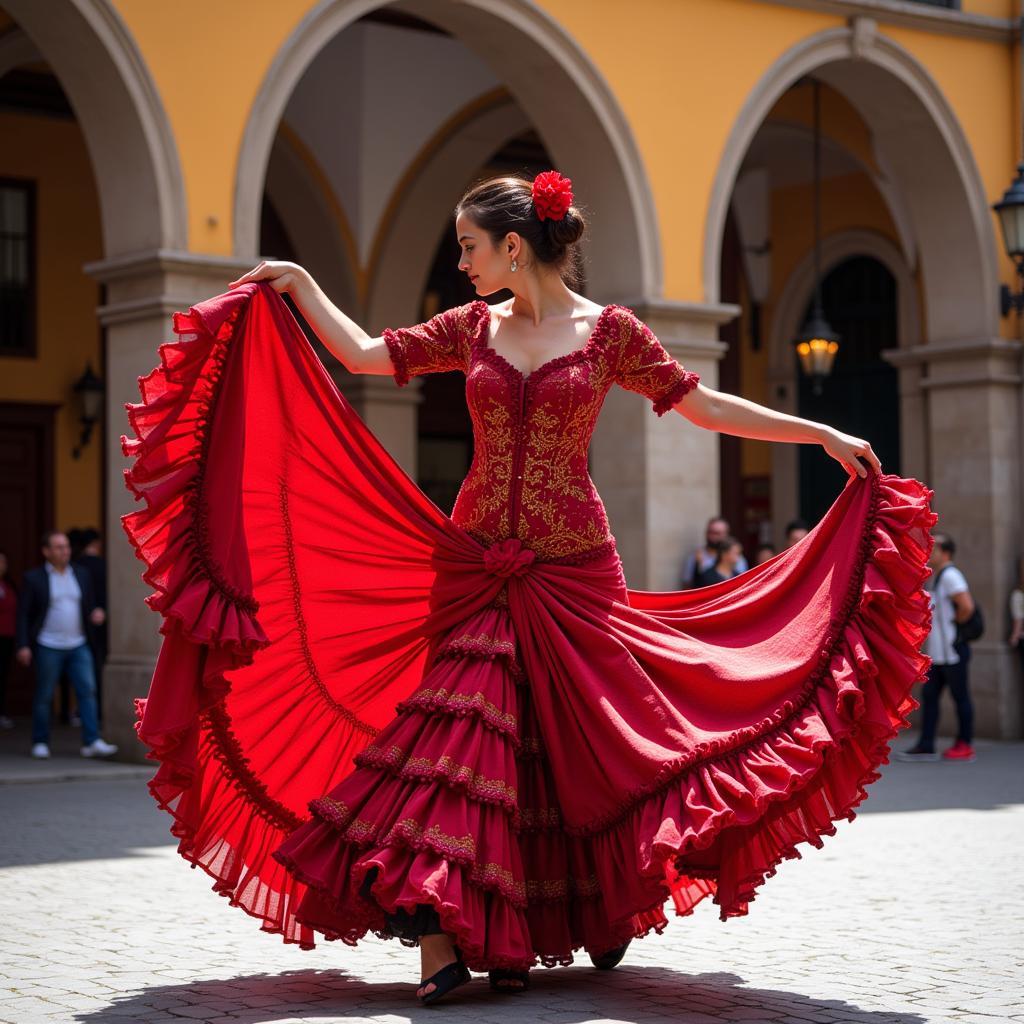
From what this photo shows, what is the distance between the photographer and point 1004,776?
11523mm

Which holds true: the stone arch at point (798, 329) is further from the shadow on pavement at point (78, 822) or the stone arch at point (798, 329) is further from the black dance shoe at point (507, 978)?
the black dance shoe at point (507, 978)

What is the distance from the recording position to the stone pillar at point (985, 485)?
14305 mm

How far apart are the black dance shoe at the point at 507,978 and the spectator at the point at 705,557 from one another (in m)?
7.74

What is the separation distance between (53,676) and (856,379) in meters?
9.91

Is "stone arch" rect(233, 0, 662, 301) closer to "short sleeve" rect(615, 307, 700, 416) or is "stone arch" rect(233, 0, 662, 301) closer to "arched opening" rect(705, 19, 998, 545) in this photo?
"arched opening" rect(705, 19, 998, 545)

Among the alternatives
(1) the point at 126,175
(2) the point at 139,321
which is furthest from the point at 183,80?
(2) the point at 139,321

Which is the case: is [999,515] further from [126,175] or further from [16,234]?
[16,234]

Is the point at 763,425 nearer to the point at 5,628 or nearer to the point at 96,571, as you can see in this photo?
the point at 96,571

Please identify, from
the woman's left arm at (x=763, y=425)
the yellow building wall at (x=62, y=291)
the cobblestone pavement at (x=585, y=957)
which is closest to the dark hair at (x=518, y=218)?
the woman's left arm at (x=763, y=425)

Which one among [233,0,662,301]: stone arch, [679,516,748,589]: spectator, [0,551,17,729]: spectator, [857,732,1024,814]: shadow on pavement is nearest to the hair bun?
[857,732,1024,814]: shadow on pavement

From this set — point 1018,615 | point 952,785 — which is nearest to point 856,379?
point 1018,615

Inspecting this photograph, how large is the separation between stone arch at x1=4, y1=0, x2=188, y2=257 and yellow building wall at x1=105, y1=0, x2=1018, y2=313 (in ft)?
0.29

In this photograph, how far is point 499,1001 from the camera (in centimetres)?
464

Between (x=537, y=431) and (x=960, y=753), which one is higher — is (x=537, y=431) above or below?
above
